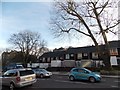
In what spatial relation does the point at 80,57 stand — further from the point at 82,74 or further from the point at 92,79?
the point at 92,79

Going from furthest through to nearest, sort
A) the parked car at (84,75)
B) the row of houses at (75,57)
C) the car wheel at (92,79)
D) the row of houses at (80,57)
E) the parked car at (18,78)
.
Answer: the row of houses at (80,57), the row of houses at (75,57), the parked car at (84,75), the car wheel at (92,79), the parked car at (18,78)

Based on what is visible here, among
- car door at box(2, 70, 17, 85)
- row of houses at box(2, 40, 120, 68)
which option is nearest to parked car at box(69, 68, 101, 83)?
car door at box(2, 70, 17, 85)

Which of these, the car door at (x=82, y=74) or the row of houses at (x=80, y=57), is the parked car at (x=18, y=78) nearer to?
the car door at (x=82, y=74)

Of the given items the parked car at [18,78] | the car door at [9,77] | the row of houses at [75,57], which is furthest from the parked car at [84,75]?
the row of houses at [75,57]

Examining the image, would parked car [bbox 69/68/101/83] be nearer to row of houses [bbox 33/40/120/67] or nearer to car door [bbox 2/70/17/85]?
car door [bbox 2/70/17/85]

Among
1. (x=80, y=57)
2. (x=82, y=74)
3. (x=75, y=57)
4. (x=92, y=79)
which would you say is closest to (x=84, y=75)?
(x=82, y=74)

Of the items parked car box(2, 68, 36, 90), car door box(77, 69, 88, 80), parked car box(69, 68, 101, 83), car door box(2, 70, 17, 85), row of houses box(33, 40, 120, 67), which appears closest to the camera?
parked car box(2, 68, 36, 90)

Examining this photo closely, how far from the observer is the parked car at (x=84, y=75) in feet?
68.1

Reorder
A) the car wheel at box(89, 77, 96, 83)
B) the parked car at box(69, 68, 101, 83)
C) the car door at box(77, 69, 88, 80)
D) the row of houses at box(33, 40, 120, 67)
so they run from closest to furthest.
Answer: the car wheel at box(89, 77, 96, 83)
the parked car at box(69, 68, 101, 83)
the car door at box(77, 69, 88, 80)
the row of houses at box(33, 40, 120, 67)

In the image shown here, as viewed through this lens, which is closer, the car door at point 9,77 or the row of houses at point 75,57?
the car door at point 9,77

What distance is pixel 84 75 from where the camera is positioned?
71.5 ft

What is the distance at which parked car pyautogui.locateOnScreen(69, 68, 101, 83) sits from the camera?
68.1 ft

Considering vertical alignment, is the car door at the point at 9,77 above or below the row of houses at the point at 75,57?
below

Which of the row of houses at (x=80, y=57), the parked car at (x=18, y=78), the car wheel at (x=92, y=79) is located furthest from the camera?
the row of houses at (x=80, y=57)
